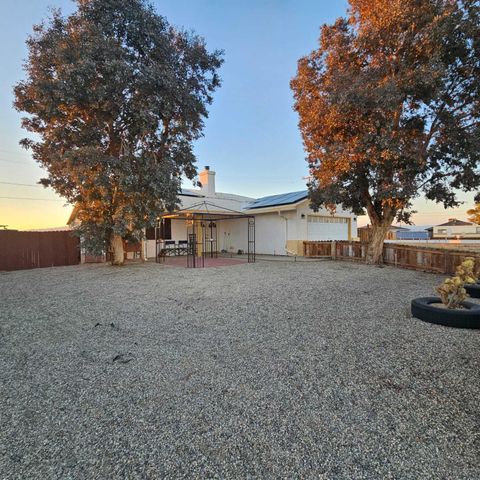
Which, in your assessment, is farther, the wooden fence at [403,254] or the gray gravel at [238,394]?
the wooden fence at [403,254]

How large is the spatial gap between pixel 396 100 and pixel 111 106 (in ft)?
30.8

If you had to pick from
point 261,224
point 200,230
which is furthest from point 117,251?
point 261,224

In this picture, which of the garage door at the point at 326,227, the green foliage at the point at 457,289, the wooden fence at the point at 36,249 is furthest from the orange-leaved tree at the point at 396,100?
the wooden fence at the point at 36,249

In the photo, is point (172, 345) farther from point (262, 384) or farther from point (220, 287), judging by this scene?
point (220, 287)

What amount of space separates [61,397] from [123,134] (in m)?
10.8

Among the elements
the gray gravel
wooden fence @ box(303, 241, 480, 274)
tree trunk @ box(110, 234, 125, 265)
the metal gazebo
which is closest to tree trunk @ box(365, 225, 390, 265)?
wooden fence @ box(303, 241, 480, 274)

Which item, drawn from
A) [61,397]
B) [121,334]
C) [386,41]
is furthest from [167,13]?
[61,397]

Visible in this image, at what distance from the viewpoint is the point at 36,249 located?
1302 centimetres

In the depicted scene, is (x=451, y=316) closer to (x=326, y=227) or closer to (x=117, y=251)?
(x=117, y=251)

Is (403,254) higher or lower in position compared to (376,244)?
lower

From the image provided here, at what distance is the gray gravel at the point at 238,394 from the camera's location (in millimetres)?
1907

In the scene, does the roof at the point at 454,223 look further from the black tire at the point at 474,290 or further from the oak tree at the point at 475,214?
the black tire at the point at 474,290

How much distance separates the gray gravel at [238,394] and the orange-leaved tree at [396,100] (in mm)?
6326

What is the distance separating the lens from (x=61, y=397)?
8.86ft
